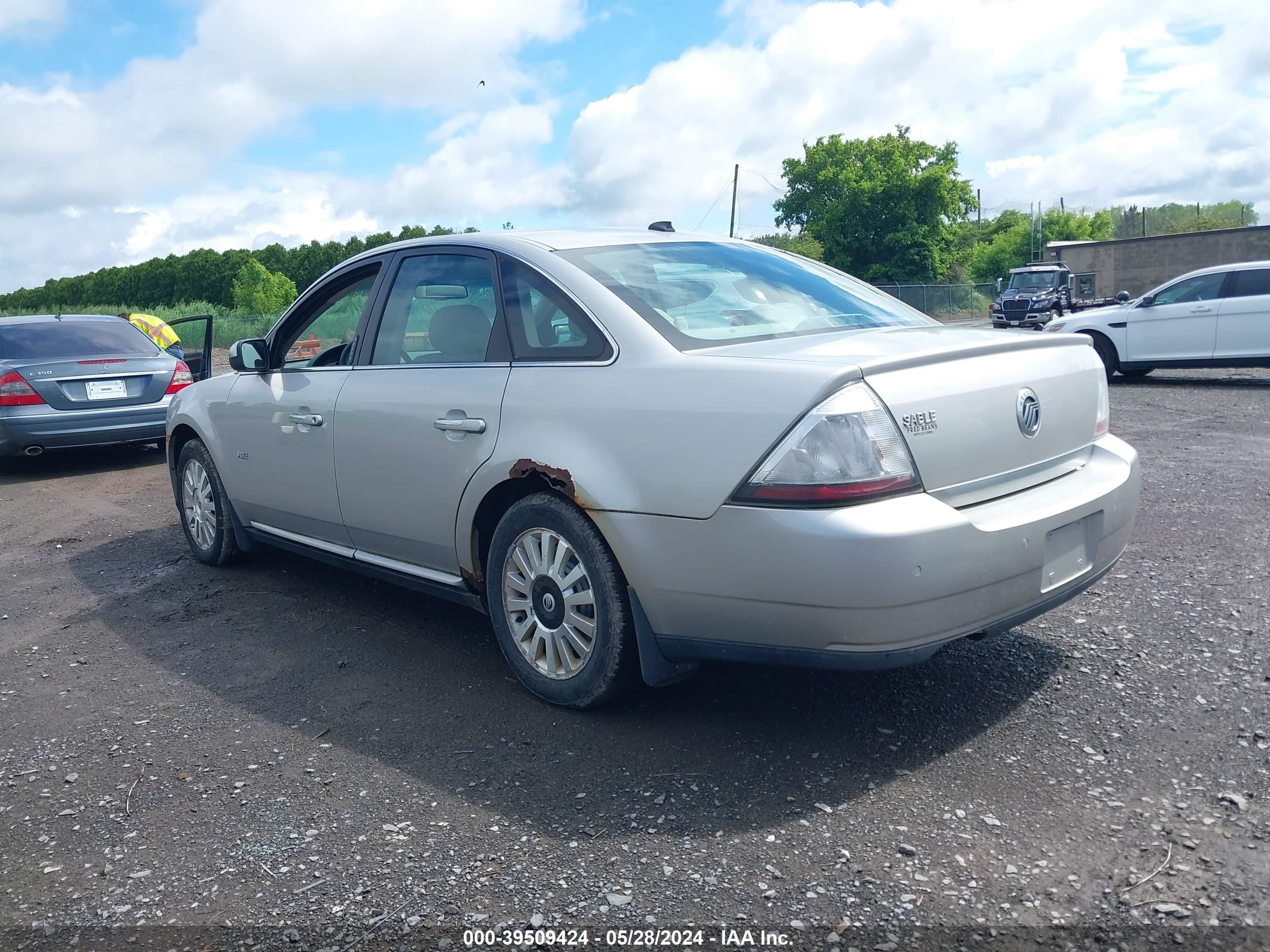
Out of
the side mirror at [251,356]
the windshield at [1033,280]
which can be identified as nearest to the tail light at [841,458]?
the side mirror at [251,356]

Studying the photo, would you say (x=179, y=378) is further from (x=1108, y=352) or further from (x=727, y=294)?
(x=1108, y=352)

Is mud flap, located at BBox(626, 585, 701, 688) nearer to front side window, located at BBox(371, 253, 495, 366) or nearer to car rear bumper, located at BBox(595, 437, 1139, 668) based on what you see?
car rear bumper, located at BBox(595, 437, 1139, 668)

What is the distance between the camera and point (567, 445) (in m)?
3.52

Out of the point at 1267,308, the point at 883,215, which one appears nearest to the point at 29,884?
the point at 1267,308

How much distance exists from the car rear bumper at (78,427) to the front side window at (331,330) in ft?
15.1

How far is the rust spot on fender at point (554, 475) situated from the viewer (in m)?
3.45

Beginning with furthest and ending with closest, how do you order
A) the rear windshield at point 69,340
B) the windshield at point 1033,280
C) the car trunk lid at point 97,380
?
the windshield at point 1033,280
the rear windshield at point 69,340
the car trunk lid at point 97,380

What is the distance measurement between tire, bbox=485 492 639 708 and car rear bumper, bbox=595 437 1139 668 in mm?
130

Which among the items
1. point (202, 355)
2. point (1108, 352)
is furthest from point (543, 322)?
point (1108, 352)

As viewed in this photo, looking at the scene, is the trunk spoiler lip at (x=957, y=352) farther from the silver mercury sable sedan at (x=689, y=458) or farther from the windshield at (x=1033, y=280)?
the windshield at (x=1033, y=280)

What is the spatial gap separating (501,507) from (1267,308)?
1335 centimetres

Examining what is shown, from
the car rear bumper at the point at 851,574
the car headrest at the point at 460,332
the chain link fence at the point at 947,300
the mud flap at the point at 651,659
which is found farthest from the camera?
the chain link fence at the point at 947,300

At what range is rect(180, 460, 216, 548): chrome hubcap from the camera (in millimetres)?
5895

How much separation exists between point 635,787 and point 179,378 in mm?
8532
